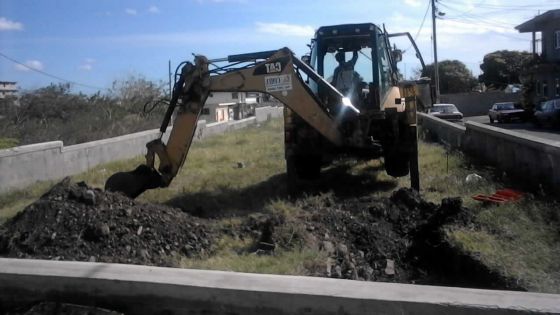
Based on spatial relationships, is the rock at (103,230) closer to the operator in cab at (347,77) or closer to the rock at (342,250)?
the rock at (342,250)

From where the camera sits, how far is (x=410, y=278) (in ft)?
A: 20.5

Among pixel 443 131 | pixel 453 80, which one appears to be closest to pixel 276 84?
pixel 443 131

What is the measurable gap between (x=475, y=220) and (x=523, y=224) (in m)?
0.55

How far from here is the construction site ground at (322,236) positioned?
6.12 m

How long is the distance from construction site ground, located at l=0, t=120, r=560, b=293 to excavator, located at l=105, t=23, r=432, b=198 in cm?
102

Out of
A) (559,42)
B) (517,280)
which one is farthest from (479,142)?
(559,42)

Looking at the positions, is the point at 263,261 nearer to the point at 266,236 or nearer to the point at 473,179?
the point at 266,236

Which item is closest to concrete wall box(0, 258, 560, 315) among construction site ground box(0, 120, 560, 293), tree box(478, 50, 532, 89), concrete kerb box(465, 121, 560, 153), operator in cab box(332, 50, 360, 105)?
construction site ground box(0, 120, 560, 293)

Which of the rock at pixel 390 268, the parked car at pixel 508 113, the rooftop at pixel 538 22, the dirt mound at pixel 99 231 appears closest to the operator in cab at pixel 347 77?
the dirt mound at pixel 99 231

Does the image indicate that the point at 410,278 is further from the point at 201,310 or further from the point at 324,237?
the point at 201,310

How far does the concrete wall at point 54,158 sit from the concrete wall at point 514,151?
9.13 metres

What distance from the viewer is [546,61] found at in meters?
45.9

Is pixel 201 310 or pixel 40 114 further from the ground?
pixel 40 114

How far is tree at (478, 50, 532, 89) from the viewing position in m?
71.4
